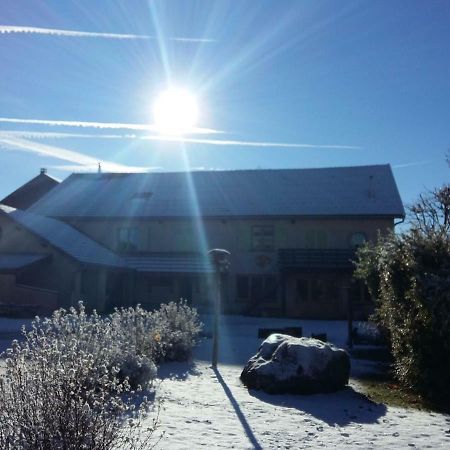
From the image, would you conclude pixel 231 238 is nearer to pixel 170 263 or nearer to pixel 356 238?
pixel 170 263

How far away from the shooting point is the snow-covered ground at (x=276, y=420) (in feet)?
22.0

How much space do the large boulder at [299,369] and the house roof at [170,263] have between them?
22993mm

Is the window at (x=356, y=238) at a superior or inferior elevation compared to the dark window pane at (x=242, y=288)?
superior

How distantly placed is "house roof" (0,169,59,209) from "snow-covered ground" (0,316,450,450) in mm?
42571

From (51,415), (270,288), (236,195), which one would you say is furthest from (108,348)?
(236,195)

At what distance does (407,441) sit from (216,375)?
17.7ft

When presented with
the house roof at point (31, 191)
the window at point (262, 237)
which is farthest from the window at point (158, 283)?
the house roof at point (31, 191)

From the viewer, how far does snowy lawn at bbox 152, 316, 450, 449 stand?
6.71 metres

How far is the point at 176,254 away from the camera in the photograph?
35438 millimetres

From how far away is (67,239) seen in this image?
3188 centimetres

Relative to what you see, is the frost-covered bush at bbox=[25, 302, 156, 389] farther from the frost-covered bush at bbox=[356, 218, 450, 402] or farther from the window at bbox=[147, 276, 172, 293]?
the window at bbox=[147, 276, 172, 293]

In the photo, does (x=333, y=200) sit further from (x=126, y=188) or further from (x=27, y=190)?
(x=27, y=190)

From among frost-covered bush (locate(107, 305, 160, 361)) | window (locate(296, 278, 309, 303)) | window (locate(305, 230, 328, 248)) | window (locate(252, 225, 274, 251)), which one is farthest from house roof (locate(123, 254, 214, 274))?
frost-covered bush (locate(107, 305, 160, 361))

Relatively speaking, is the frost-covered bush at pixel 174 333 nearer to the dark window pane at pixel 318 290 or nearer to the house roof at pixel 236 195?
the dark window pane at pixel 318 290
